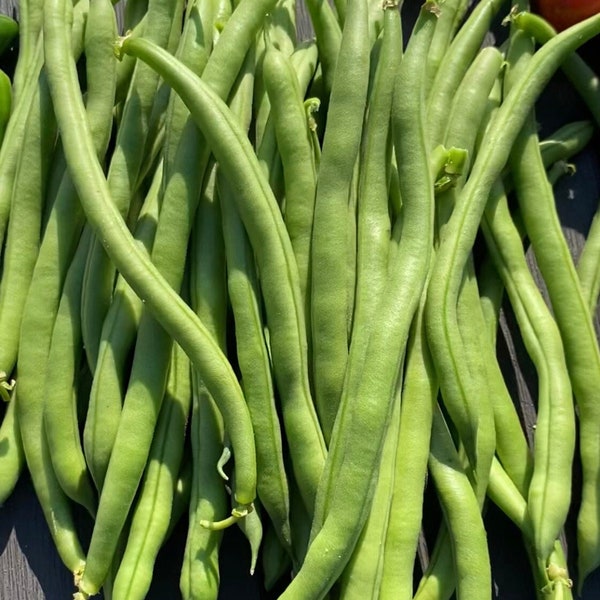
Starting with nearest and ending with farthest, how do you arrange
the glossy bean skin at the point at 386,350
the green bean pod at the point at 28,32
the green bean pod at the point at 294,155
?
the glossy bean skin at the point at 386,350, the green bean pod at the point at 294,155, the green bean pod at the point at 28,32

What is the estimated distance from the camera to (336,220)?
3.86 feet

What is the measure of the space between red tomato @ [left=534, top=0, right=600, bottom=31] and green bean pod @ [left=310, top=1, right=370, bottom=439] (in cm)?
57

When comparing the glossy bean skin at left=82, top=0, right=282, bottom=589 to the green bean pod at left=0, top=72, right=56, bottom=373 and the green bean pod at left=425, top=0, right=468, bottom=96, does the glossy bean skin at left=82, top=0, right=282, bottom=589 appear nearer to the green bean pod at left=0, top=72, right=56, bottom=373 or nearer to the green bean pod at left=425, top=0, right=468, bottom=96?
the green bean pod at left=0, top=72, right=56, bottom=373

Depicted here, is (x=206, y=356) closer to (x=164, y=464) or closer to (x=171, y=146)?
(x=164, y=464)

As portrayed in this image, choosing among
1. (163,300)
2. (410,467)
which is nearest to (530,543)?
(410,467)

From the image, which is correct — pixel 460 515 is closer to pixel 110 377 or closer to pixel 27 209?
pixel 110 377

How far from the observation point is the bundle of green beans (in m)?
1.08

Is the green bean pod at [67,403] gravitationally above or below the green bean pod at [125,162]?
below

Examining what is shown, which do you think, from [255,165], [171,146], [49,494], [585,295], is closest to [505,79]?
[585,295]

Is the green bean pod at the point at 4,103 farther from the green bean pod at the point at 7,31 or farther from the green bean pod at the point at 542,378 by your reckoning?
the green bean pod at the point at 542,378

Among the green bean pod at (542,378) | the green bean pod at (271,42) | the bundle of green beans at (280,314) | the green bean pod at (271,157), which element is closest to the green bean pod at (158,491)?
the bundle of green beans at (280,314)

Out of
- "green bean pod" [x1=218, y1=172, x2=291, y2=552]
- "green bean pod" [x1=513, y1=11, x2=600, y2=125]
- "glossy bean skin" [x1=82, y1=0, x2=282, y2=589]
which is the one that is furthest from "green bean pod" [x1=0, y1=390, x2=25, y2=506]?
"green bean pod" [x1=513, y1=11, x2=600, y2=125]

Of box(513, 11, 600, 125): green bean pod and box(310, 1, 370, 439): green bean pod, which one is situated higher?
box(513, 11, 600, 125): green bean pod

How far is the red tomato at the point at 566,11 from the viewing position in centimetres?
152
